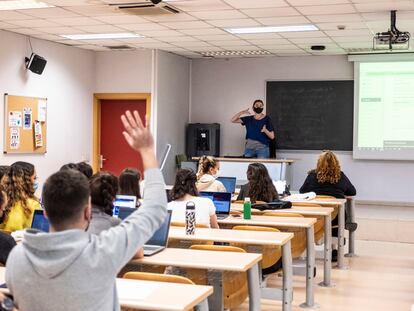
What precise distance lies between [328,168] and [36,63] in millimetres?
4861

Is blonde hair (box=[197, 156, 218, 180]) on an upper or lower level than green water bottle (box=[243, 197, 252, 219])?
upper

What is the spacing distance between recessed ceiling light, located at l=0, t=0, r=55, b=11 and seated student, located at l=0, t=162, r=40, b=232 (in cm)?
312

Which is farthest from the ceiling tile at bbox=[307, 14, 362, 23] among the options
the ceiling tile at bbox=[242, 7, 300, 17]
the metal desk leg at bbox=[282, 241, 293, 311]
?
the metal desk leg at bbox=[282, 241, 293, 311]

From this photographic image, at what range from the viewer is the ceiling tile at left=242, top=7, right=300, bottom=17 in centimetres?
749

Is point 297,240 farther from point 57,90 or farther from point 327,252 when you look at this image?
point 57,90

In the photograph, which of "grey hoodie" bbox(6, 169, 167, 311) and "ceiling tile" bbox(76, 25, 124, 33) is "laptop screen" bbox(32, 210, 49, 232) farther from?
"ceiling tile" bbox(76, 25, 124, 33)

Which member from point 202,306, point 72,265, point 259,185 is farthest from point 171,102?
point 72,265

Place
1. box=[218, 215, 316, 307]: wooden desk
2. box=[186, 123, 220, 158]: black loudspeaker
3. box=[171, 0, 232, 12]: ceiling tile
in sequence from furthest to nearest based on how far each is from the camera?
box=[186, 123, 220, 158]: black loudspeaker, box=[171, 0, 232, 12]: ceiling tile, box=[218, 215, 316, 307]: wooden desk

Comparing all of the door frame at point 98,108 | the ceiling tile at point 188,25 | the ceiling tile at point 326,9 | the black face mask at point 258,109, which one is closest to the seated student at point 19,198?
the ceiling tile at point 326,9

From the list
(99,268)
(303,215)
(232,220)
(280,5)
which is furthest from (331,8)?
(99,268)

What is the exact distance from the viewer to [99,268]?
2000mm

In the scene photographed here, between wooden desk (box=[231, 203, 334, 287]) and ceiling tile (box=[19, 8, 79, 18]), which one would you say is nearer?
wooden desk (box=[231, 203, 334, 287])

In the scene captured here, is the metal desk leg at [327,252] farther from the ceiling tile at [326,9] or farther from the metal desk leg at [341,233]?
the ceiling tile at [326,9]

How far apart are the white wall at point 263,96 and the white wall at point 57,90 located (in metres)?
2.42
